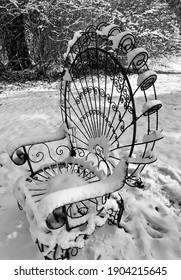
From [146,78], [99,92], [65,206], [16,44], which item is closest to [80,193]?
[65,206]

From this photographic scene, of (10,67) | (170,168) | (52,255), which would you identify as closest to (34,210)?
(52,255)

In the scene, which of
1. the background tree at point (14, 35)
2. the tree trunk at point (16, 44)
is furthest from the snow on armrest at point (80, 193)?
the tree trunk at point (16, 44)

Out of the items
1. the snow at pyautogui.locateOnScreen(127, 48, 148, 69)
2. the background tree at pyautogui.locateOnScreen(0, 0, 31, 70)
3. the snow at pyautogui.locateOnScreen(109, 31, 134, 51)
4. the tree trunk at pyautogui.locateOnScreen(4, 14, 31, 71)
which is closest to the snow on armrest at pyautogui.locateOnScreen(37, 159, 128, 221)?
the snow at pyautogui.locateOnScreen(127, 48, 148, 69)

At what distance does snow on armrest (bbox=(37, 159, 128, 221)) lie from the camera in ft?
3.80

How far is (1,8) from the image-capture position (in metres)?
6.95

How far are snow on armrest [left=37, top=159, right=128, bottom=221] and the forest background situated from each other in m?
6.72

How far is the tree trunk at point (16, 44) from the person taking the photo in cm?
726

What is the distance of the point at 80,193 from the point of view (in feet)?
4.19

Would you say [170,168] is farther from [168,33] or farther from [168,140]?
[168,33]

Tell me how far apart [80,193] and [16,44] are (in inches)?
299

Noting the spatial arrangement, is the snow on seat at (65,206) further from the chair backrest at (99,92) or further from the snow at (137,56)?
the snow at (137,56)

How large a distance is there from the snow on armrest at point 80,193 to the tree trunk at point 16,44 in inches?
287

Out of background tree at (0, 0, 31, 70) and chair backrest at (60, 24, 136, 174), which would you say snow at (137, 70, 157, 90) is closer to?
chair backrest at (60, 24, 136, 174)

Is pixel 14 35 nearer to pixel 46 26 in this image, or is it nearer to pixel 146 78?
pixel 46 26
